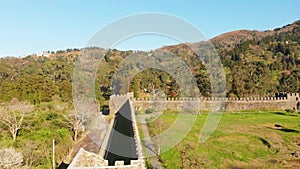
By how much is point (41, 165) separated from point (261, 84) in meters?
33.3

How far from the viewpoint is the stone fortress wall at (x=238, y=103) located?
32.4 meters

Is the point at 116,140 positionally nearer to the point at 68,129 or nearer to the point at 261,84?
the point at 68,129

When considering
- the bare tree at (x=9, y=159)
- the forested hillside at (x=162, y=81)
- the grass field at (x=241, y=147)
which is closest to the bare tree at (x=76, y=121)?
the grass field at (x=241, y=147)

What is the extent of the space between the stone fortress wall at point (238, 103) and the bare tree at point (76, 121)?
33.2ft

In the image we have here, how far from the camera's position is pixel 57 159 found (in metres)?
14.8

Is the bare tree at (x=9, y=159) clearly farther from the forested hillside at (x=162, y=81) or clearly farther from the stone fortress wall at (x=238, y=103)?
the forested hillside at (x=162, y=81)

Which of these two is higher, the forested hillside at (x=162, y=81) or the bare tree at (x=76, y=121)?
the forested hillside at (x=162, y=81)

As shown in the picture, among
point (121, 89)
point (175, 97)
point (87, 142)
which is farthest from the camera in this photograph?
point (121, 89)

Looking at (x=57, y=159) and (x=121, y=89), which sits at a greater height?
(x=121, y=89)

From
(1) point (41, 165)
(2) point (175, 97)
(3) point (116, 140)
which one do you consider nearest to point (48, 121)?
(3) point (116, 140)

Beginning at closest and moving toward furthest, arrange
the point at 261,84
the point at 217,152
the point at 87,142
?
the point at 217,152 < the point at 87,142 < the point at 261,84

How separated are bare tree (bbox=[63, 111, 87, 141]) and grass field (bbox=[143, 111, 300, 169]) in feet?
18.6

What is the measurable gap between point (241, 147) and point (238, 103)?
1761 centimetres

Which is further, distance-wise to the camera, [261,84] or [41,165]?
[261,84]
